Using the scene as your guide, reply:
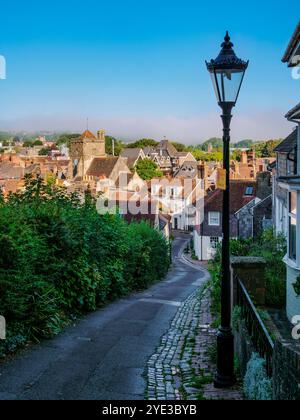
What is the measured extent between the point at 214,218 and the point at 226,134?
4896 cm

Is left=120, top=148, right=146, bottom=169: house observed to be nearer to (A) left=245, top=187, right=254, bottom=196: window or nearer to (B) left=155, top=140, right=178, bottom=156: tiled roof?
(B) left=155, top=140, right=178, bottom=156: tiled roof

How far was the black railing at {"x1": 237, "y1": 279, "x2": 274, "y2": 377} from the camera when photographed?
5949 mm

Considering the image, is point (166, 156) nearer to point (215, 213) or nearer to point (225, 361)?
point (215, 213)

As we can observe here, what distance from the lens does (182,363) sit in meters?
8.84

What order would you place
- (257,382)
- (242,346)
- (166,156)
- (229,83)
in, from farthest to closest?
1. (166,156)
2. (242,346)
3. (229,83)
4. (257,382)

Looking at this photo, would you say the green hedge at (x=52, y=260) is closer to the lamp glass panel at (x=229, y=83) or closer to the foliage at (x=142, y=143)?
the lamp glass panel at (x=229, y=83)

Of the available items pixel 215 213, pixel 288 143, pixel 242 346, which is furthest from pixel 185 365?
pixel 215 213

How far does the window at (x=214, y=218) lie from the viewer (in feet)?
183

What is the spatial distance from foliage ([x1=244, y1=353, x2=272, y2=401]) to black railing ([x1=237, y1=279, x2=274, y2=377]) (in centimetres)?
8

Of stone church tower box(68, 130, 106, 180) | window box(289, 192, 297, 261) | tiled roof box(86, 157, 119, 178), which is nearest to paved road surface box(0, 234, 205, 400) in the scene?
window box(289, 192, 297, 261)

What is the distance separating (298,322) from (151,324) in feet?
10.8

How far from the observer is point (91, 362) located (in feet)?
28.3

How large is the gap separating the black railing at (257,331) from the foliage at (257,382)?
0.08 metres
